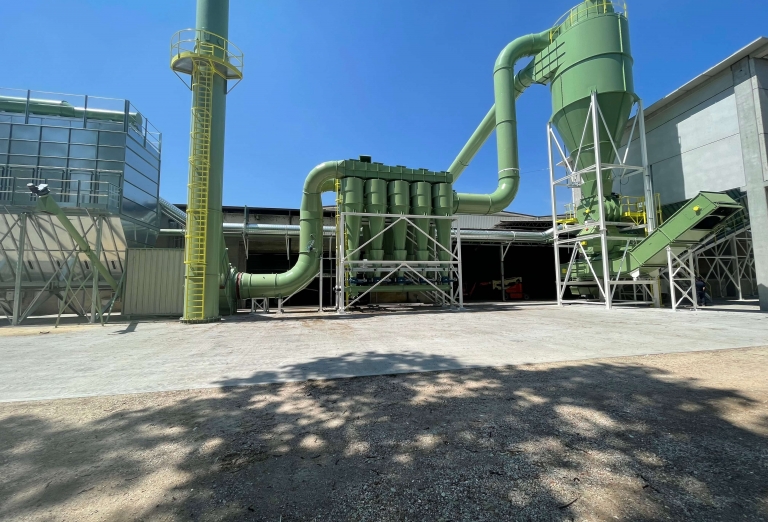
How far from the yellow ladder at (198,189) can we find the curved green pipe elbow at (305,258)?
2.49 metres

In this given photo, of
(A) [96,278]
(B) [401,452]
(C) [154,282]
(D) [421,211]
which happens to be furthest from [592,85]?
(A) [96,278]

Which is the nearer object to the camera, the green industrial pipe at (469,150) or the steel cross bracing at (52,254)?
the steel cross bracing at (52,254)

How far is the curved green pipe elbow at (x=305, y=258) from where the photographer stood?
45.8 ft

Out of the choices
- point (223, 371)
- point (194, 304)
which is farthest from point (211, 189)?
point (223, 371)

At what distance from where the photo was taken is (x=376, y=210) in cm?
1424

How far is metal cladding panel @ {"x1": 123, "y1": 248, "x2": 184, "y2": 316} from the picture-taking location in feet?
42.0

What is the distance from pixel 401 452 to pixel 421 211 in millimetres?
13070

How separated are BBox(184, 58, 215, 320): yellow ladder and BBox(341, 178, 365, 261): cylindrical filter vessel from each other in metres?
5.05

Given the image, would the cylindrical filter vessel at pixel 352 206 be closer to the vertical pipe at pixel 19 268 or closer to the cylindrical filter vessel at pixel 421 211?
the cylindrical filter vessel at pixel 421 211

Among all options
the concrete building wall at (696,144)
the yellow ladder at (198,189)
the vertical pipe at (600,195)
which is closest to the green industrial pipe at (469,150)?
the vertical pipe at (600,195)

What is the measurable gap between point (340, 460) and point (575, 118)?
18.4 meters

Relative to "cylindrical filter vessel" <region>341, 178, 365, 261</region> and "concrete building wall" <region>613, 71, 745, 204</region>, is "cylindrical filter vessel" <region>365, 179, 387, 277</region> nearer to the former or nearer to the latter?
"cylindrical filter vessel" <region>341, 178, 365, 261</region>

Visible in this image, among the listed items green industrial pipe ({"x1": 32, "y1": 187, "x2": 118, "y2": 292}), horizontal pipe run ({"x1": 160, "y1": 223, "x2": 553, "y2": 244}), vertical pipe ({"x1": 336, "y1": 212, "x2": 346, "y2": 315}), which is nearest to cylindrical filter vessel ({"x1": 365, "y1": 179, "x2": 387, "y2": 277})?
vertical pipe ({"x1": 336, "y1": 212, "x2": 346, "y2": 315})

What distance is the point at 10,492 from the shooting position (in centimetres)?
205
